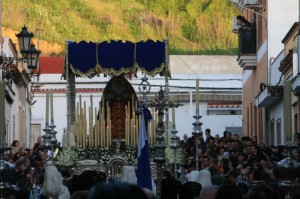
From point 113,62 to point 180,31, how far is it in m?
57.9

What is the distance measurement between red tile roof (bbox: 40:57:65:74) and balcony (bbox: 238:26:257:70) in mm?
12527

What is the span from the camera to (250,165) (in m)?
22.1

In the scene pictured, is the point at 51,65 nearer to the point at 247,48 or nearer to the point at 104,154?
the point at 247,48

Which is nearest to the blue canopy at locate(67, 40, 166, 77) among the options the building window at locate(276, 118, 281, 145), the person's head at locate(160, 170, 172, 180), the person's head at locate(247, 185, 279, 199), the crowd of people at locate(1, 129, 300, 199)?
the crowd of people at locate(1, 129, 300, 199)

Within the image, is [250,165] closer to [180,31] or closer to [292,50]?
[292,50]

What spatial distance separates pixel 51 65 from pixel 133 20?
30629mm

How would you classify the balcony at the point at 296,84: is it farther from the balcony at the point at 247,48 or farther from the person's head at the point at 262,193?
the person's head at the point at 262,193

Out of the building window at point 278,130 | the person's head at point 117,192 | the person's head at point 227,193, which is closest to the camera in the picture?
the person's head at point 117,192

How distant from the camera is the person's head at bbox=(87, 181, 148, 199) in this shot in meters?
7.92

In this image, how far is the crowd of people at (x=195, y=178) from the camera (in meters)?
9.44

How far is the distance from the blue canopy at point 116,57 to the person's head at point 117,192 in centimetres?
1896

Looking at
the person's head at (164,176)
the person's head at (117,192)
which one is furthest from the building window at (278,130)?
the person's head at (117,192)

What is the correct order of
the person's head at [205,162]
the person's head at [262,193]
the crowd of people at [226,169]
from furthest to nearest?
the person's head at [205,162]
the crowd of people at [226,169]
the person's head at [262,193]

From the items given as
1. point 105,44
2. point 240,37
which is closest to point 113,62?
point 105,44
